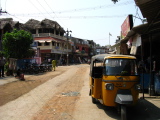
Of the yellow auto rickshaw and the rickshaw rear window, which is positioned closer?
the yellow auto rickshaw

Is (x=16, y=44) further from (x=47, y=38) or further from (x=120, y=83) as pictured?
(x=47, y=38)

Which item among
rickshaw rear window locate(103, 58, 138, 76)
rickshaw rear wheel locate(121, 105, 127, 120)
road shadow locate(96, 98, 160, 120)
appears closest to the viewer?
rickshaw rear wheel locate(121, 105, 127, 120)

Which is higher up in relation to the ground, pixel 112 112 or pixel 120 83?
pixel 120 83

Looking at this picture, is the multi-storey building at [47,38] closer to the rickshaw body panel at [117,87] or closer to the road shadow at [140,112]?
the road shadow at [140,112]

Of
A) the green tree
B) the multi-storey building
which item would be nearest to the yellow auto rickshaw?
the green tree

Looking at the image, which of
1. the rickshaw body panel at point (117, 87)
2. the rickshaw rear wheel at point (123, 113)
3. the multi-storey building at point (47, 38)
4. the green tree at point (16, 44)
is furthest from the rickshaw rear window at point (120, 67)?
the multi-storey building at point (47, 38)

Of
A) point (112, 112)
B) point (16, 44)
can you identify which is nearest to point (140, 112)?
point (112, 112)

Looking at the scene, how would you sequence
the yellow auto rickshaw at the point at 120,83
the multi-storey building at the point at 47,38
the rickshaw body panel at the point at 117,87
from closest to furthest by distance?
the yellow auto rickshaw at the point at 120,83 → the rickshaw body panel at the point at 117,87 → the multi-storey building at the point at 47,38

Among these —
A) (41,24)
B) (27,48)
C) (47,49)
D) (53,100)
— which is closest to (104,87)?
(53,100)

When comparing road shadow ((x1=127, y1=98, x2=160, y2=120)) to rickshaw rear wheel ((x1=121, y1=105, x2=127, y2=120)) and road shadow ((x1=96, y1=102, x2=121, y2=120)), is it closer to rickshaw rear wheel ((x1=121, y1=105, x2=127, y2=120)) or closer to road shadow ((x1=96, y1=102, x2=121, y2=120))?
road shadow ((x1=96, y1=102, x2=121, y2=120))

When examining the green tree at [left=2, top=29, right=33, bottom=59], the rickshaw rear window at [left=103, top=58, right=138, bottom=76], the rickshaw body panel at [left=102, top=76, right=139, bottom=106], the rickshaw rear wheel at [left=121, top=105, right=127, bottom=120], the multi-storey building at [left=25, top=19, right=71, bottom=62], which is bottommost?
the rickshaw rear wheel at [left=121, top=105, right=127, bottom=120]

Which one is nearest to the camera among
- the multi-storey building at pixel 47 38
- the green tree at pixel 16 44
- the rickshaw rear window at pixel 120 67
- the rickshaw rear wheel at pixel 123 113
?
the rickshaw rear wheel at pixel 123 113

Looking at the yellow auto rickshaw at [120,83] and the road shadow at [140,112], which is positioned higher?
the yellow auto rickshaw at [120,83]

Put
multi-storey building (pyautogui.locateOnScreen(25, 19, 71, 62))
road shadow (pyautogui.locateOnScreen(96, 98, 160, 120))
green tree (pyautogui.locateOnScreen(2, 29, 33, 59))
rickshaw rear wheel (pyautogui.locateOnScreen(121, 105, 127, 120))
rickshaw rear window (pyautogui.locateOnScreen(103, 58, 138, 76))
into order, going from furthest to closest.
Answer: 1. multi-storey building (pyautogui.locateOnScreen(25, 19, 71, 62))
2. green tree (pyautogui.locateOnScreen(2, 29, 33, 59))
3. rickshaw rear window (pyautogui.locateOnScreen(103, 58, 138, 76))
4. road shadow (pyautogui.locateOnScreen(96, 98, 160, 120))
5. rickshaw rear wheel (pyautogui.locateOnScreen(121, 105, 127, 120))
